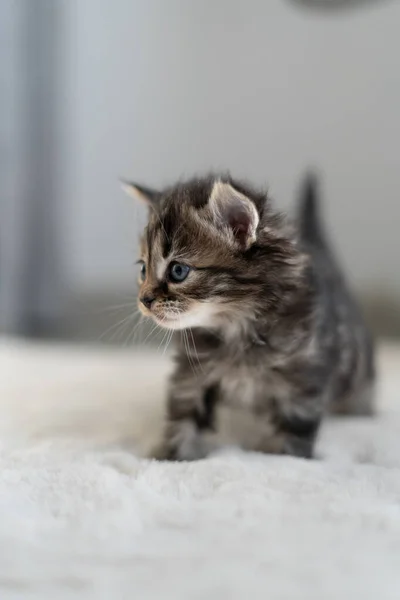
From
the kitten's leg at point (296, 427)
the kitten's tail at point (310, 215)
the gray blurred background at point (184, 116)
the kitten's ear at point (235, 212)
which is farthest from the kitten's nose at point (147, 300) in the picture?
the gray blurred background at point (184, 116)

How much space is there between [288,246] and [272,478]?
14.7 inches

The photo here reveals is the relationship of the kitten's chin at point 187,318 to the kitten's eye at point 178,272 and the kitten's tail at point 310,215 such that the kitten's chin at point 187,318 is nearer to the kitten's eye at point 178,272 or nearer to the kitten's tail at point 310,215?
the kitten's eye at point 178,272

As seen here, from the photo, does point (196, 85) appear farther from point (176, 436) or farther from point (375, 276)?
point (176, 436)

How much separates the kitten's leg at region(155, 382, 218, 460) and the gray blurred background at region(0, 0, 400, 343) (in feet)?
4.85

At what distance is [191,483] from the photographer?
0.88 meters

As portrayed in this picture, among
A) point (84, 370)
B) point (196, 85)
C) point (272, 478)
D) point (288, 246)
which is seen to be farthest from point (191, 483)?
point (196, 85)

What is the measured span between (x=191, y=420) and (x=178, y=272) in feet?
0.91

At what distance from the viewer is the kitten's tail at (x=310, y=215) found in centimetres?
144

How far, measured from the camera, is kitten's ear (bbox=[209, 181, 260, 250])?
37.2 inches

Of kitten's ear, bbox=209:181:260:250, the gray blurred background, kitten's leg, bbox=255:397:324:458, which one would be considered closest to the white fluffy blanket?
kitten's leg, bbox=255:397:324:458

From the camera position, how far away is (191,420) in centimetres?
112

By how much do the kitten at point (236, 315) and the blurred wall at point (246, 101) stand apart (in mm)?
1538

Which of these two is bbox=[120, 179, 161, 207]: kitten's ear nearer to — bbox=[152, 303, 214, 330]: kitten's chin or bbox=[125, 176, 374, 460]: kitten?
bbox=[125, 176, 374, 460]: kitten

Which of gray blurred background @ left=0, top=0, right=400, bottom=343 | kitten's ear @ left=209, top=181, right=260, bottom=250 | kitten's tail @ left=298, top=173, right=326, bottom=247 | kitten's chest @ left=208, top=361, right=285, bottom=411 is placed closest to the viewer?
kitten's ear @ left=209, top=181, right=260, bottom=250
